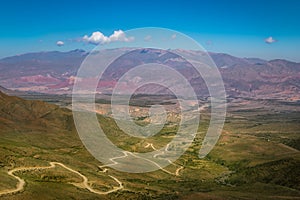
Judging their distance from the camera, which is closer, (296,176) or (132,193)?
(132,193)

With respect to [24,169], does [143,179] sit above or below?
below

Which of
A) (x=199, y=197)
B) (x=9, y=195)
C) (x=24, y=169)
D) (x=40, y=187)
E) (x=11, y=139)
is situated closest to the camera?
(x=9, y=195)

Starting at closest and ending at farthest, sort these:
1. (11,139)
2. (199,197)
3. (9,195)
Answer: (9,195), (199,197), (11,139)

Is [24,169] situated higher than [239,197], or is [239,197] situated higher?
[24,169]

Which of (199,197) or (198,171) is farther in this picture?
(198,171)

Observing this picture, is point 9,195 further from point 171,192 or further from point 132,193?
point 171,192

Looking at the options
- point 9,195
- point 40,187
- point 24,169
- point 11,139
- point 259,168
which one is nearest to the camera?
point 9,195

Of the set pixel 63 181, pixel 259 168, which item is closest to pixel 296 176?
pixel 259 168

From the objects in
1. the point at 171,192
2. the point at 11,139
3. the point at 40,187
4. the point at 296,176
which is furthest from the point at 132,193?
the point at 11,139

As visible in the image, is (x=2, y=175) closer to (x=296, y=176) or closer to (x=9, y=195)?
(x=9, y=195)
